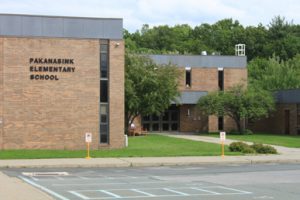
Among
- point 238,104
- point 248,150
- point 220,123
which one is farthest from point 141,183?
point 220,123

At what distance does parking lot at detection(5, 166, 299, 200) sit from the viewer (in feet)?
48.4

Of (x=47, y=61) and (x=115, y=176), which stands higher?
(x=47, y=61)

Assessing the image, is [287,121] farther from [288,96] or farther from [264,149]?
[264,149]

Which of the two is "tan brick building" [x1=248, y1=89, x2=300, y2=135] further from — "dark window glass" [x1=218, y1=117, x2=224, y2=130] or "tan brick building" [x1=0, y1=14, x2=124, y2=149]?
"tan brick building" [x1=0, y1=14, x2=124, y2=149]

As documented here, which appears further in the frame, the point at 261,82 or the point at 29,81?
the point at 261,82

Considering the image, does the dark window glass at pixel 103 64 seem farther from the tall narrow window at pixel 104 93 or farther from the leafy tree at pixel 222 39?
the leafy tree at pixel 222 39

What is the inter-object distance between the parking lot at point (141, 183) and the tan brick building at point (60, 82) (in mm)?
9626

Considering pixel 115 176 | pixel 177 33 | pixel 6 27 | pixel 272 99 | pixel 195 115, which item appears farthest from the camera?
pixel 177 33

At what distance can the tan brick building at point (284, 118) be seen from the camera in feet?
171

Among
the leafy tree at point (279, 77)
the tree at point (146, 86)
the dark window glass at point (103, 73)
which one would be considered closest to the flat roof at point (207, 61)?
the leafy tree at point (279, 77)

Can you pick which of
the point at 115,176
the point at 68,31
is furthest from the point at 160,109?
the point at 115,176

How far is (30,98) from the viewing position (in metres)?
31.9

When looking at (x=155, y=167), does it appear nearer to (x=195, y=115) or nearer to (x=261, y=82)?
(x=195, y=115)

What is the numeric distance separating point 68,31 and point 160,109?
17.7m
